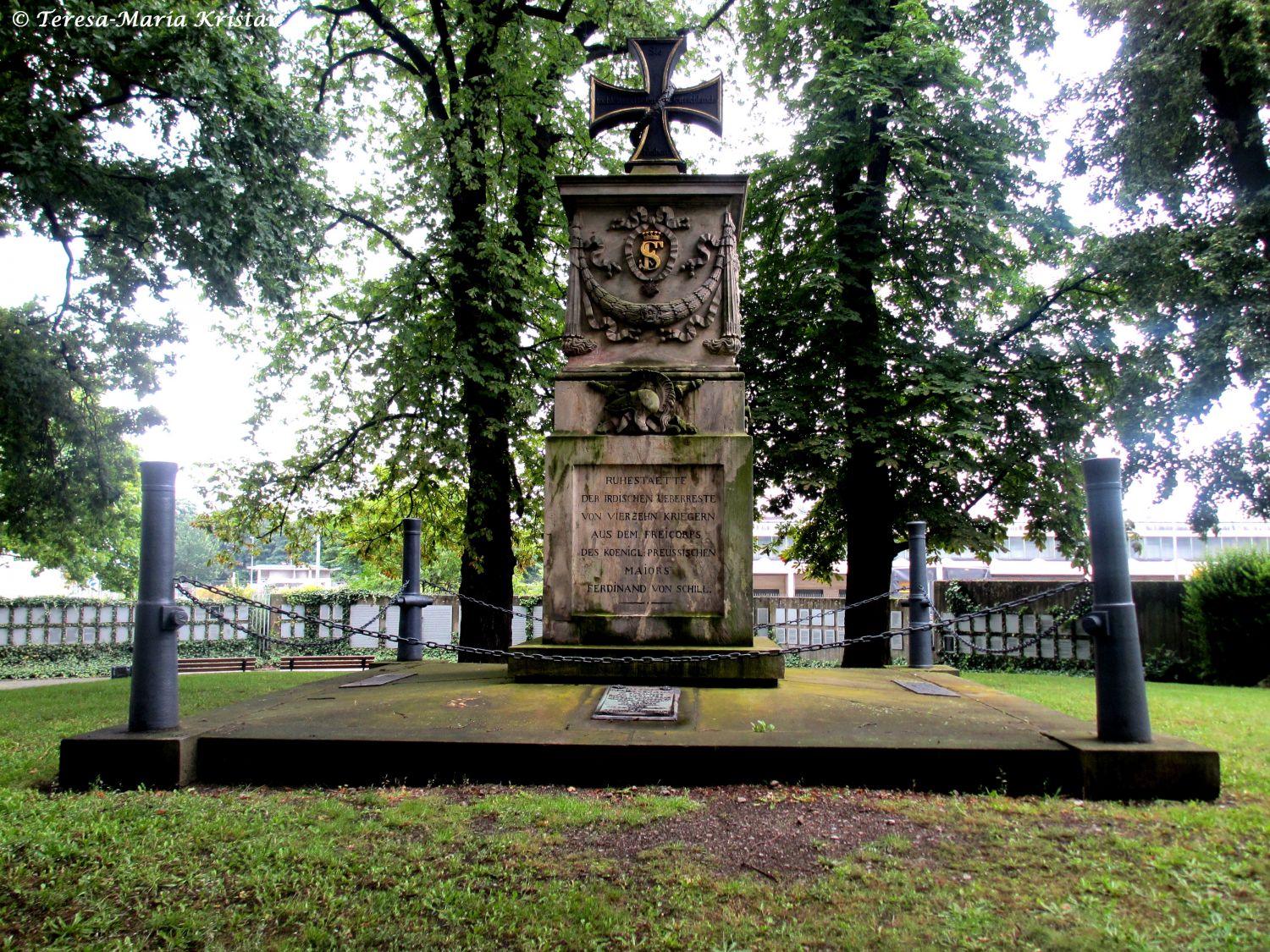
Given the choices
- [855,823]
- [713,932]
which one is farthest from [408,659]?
[713,932]

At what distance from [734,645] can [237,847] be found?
396cm

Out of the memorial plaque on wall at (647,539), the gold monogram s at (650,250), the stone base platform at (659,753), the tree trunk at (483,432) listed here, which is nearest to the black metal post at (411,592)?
the memorial plaque on wall at (647,539)

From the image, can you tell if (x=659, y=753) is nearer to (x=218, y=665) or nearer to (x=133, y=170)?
(x=133, y=170)

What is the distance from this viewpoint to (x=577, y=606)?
6.71 metres

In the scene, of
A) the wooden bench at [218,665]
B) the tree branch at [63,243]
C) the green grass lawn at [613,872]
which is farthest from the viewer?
the wooden bench at [218,665]

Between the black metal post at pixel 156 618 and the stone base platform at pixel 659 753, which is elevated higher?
the black metal post at pixel 156 618

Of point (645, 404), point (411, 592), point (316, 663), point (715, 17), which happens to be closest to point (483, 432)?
point (411, 592)

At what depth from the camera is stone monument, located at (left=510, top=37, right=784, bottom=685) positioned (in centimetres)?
657

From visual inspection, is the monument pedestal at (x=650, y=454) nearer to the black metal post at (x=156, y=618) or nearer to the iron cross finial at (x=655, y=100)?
the iron cross finial at (x=655, y=100)

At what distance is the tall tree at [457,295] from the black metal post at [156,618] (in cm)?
609

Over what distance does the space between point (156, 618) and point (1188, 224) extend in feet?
52.6

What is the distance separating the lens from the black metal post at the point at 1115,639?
171 inches

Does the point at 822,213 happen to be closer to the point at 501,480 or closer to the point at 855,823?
the point at 501,480

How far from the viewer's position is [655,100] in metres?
7.98
